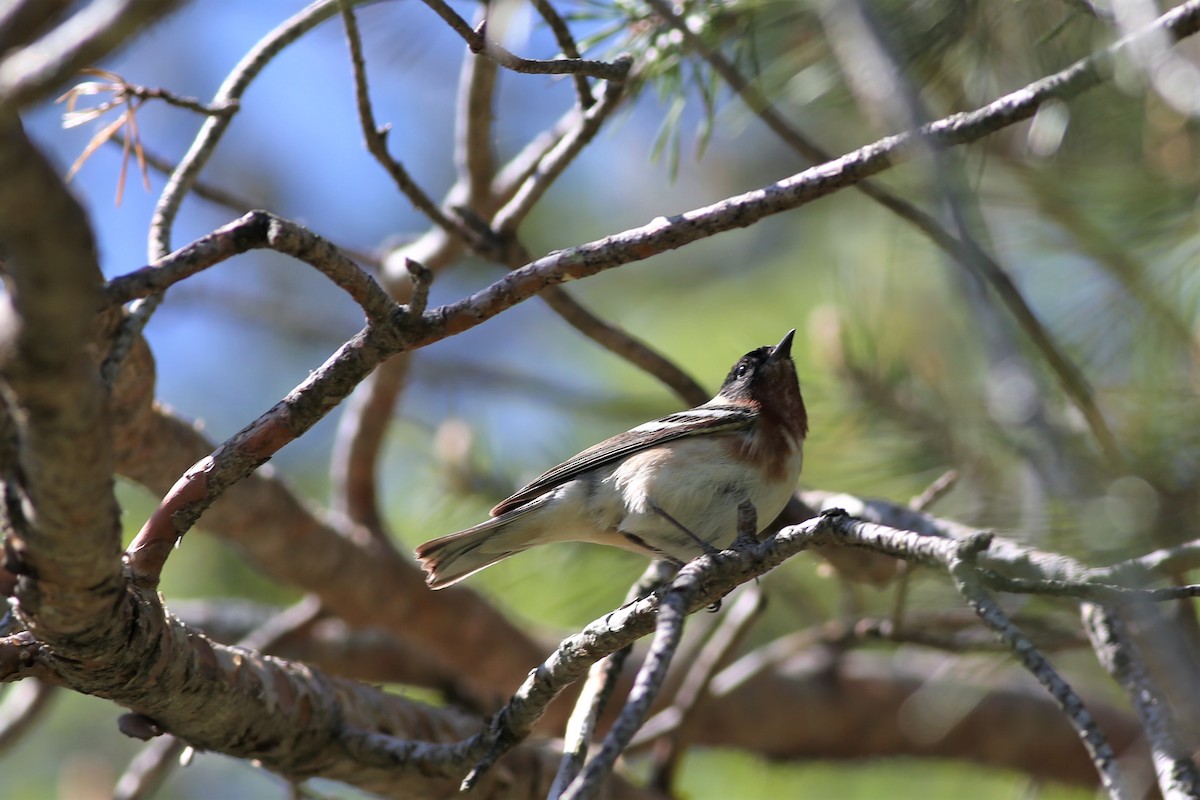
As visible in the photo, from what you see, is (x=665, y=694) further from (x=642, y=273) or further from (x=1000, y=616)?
(x=642, y=273)

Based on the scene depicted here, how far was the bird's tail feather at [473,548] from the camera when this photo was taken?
3.41 m

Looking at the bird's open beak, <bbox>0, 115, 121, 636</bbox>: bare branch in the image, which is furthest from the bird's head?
<bbox>0, 115, 121, 636</bbox>: bare branch

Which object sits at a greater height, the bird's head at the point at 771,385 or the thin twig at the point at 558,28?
the bird's head at the point at 771,385

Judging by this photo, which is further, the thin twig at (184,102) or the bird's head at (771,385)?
the bird's head at (771,385)

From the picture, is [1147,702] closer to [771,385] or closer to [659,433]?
[659,433]

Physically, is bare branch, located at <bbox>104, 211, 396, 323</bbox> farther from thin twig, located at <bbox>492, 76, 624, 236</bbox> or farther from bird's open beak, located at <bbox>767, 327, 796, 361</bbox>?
bird's open beak, located at <bbox>767, 327, 796, 361</bbox>

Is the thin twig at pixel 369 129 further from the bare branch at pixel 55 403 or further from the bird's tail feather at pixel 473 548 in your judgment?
the bare branch at pixel 55 403

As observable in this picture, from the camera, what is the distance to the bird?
3453 mm

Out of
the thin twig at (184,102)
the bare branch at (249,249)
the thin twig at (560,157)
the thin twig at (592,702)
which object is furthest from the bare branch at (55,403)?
the thin twig at (560,157)

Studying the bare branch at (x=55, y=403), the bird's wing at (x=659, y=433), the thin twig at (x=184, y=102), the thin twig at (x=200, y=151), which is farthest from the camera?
the bird's wing at (x=659, y=433)

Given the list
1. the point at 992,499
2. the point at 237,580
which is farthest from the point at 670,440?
the point at 237,580

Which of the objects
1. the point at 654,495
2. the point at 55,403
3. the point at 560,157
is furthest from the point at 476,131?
the point at 55,403

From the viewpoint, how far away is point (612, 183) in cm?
845

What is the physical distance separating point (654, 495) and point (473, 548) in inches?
24.2
